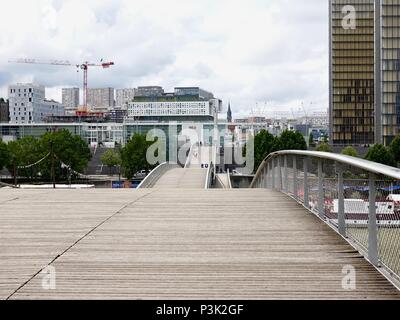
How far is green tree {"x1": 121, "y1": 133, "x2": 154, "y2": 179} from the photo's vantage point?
327ft

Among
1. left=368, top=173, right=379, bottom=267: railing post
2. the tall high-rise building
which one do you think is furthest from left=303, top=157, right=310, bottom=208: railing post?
the tall high-rise building

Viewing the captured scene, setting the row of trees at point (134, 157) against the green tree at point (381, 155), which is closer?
the green tree at point (381, 155)

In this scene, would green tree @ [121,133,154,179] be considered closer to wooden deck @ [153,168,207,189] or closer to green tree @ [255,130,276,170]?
green tree @ [255,130,276,170]

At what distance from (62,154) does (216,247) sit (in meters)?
89.4

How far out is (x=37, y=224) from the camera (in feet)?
27.2

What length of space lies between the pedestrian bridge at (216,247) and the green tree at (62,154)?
266ft

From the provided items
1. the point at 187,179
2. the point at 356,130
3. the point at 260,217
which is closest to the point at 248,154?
the point at 356,130

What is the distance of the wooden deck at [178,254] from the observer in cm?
484

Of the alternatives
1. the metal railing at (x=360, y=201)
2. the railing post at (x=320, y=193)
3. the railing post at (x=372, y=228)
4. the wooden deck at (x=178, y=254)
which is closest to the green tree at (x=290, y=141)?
the wooden deck at (x=178, y=254)

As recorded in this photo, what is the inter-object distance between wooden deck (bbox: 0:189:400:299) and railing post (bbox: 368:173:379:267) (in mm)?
91

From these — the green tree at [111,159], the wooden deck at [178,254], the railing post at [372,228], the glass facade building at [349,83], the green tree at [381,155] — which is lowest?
the green tree at [111,159]

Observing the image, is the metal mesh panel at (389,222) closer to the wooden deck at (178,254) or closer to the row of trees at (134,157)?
the wooden deck at (178,254)

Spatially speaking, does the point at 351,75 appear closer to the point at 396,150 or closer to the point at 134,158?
the point at 396,150
